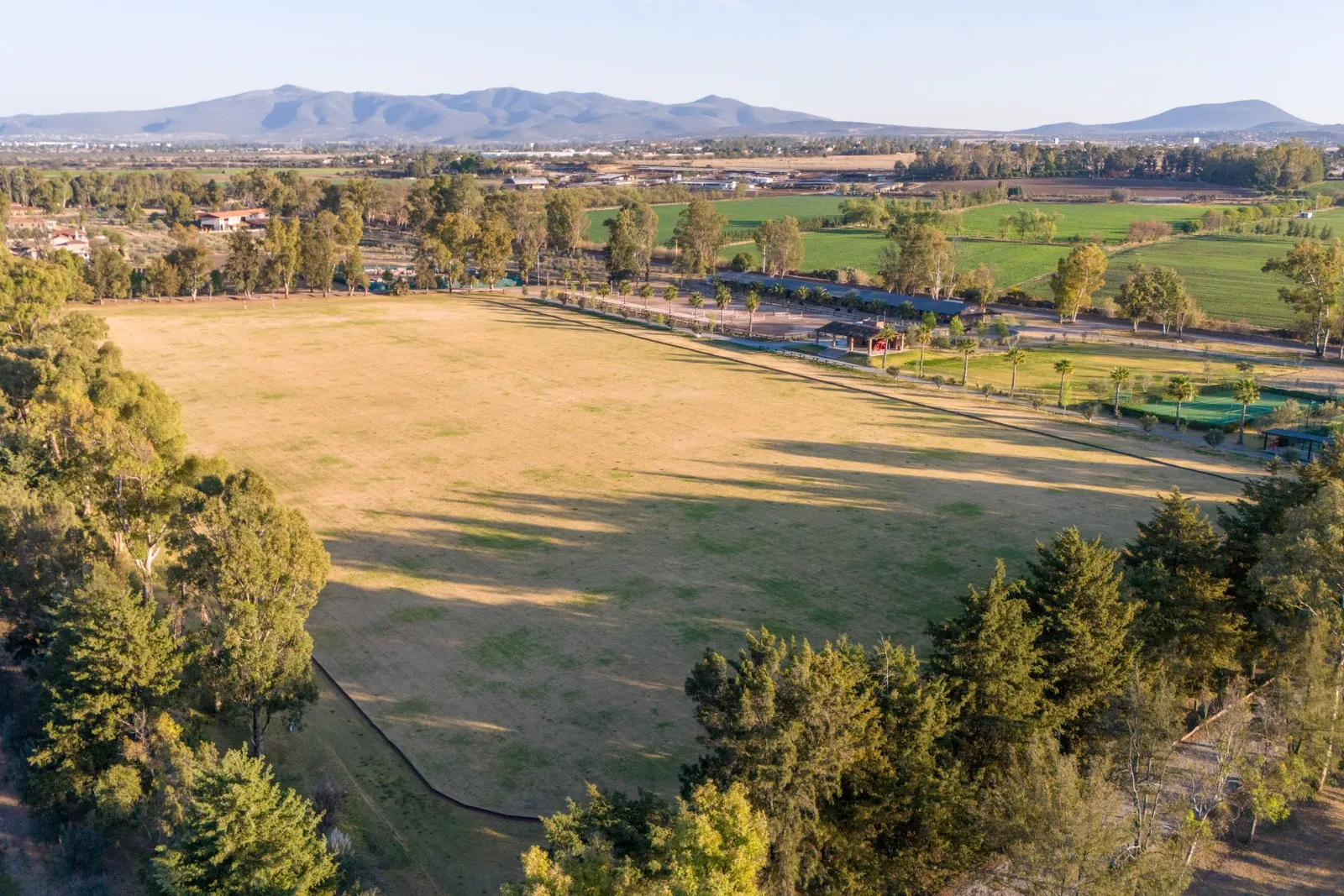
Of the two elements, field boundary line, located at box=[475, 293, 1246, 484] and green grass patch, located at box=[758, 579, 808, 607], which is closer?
green grass patch, located at box=[758, 579, 808, 607]

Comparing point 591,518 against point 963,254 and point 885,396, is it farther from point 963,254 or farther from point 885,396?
point 963,254

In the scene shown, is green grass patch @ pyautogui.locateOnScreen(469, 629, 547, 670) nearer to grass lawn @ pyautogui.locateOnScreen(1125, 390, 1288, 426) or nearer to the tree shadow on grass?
the tree shadow on grass

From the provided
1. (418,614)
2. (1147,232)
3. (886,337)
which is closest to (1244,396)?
(886,337)

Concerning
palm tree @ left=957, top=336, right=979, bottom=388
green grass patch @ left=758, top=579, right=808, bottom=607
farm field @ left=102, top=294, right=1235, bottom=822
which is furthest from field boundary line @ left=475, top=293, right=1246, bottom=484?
green grass patch @ left=758, top=579, right=808, bottom=607

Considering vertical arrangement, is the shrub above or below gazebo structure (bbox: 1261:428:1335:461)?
above

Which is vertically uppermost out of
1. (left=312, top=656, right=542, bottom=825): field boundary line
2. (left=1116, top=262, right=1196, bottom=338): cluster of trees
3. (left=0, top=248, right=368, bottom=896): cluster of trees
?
(left=1116, top=262, right=1196, bottom=338): cluster of trees

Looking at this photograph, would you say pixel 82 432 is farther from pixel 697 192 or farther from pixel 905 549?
pixel 697 192
